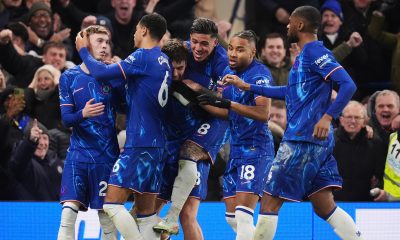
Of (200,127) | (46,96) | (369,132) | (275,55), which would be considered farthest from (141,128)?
(275,55)

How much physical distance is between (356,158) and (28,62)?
172 inches

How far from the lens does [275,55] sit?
13.5 m

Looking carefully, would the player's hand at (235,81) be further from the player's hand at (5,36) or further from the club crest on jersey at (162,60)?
the player's hand at (5,36)

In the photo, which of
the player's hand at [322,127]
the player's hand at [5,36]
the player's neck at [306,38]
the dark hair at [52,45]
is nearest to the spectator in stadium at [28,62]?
the dark hair at [52,45]

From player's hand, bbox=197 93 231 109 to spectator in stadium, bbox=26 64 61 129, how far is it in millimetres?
4152

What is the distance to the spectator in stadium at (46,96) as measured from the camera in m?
12.5

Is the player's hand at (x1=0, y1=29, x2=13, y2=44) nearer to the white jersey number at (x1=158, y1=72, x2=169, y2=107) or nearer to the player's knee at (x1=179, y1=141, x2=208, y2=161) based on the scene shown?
the player's knee at (x1=179, y1=141, x2=208, y2=161)

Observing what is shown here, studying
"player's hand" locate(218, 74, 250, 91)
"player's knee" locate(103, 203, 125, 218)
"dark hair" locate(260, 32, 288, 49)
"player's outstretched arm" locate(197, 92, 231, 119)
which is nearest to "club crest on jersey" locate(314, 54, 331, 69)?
"player's hand" locate(218, 74, 250, 91)

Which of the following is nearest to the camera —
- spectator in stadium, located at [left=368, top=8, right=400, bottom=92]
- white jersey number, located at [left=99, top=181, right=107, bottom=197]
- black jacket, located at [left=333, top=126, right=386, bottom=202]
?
white jersey number, located at [left=99, top=181, right=107, bottom=197]

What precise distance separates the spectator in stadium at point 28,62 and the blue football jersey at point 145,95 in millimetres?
4428

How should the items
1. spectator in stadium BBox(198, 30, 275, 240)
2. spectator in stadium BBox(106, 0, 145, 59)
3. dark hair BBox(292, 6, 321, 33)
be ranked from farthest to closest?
spectator in stadium BBox(106, 0, 145, 59) → spectator in stadium BBox(198, 30, 275, 240) → dark hair BBox(292, 6, 321, 33)

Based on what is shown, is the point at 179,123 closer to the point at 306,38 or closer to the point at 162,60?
the point at 162,60

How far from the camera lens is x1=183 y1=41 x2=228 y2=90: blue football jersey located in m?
9.45

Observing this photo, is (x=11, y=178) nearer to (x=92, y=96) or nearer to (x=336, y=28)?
(x=92, y=96)
